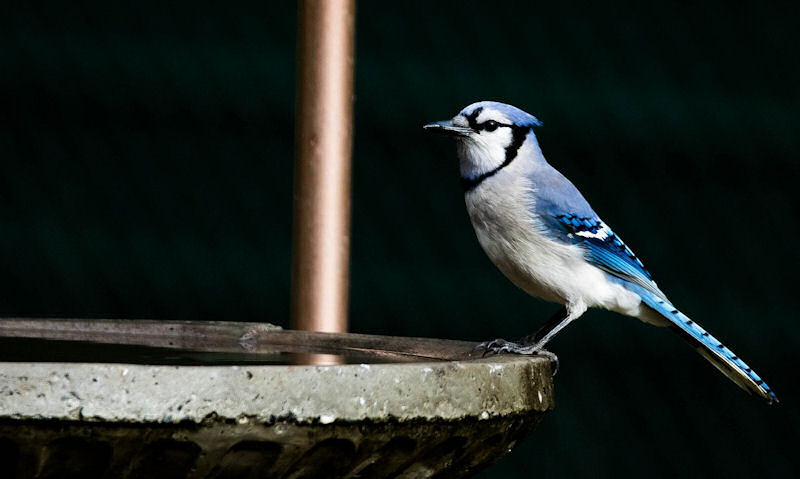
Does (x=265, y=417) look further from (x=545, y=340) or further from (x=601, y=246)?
(x=601, y=246)

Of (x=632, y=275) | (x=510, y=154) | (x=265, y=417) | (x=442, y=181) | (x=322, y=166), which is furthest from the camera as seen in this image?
(x=442, y=181)

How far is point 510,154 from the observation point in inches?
99.2

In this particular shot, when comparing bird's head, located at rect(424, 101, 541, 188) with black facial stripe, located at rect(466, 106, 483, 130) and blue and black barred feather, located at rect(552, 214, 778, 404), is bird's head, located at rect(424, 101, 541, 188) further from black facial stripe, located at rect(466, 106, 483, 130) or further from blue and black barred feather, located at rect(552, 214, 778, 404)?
blue and black barred feather, located at rect(552, 214, 778, 404)

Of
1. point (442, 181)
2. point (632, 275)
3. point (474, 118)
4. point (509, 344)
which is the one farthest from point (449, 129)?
point (442, 181)

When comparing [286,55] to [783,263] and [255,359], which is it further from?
[255,359]

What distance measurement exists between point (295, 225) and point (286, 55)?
187 cm

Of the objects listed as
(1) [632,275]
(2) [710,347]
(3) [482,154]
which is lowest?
(2) [710,347]

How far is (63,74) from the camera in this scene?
3.69m

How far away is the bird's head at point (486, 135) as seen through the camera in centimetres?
248

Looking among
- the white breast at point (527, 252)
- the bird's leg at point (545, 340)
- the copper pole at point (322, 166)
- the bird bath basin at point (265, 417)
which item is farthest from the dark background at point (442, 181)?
the bird bath basin at point (265, 417)

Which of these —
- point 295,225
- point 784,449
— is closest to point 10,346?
point 295,225

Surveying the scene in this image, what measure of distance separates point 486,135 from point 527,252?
0.99ft

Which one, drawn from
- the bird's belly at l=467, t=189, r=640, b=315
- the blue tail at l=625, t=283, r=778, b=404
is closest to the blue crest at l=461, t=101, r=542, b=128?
the bird's belly at l=467, t=189, r=640, b=315

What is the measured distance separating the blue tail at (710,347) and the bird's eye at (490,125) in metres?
0.40
